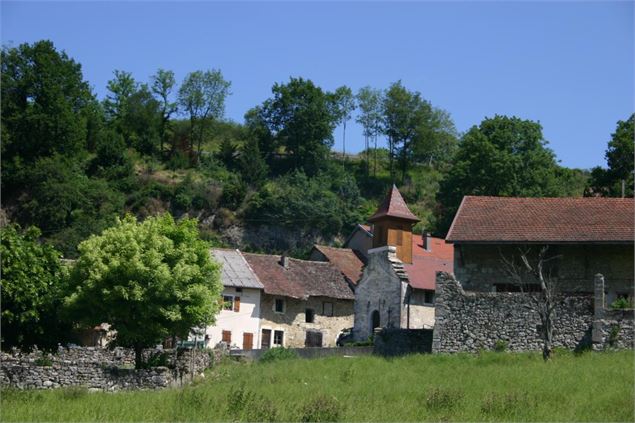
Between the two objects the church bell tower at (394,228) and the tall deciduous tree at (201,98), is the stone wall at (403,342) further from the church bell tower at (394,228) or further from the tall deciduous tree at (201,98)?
the tall deciduous tree at (201,98)

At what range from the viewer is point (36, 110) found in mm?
79062

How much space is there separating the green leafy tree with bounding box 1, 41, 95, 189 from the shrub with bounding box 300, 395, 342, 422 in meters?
56.2

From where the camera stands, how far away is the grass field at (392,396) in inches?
918

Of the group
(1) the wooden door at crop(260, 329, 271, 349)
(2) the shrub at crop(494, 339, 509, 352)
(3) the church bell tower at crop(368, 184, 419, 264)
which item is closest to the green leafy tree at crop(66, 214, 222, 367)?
(2) the shrub at crop(494, 339, 509, 352)

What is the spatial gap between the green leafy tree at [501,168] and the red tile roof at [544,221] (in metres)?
27.9

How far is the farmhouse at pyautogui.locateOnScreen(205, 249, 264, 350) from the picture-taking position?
56375 mm

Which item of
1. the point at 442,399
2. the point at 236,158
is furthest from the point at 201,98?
the point at 442,399

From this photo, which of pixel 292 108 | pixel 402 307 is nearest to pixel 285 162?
pixel 292 108

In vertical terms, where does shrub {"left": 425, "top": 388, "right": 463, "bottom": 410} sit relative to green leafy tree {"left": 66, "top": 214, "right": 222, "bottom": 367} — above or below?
below

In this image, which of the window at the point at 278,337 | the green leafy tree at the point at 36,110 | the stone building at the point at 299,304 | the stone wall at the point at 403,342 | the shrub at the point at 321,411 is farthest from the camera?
the green leafy tree at the point at 36,110

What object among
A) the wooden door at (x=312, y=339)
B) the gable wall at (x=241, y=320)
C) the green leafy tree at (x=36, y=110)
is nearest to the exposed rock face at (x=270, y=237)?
the green leafy tree at (x=36, y=110)

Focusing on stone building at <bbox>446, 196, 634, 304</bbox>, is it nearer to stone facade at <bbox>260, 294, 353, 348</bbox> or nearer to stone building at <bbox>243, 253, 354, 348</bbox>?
stone building at <bbox>243, 253, 354, 348</bbox>

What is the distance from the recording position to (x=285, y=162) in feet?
309

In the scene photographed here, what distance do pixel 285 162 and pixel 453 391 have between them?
2710 inches
